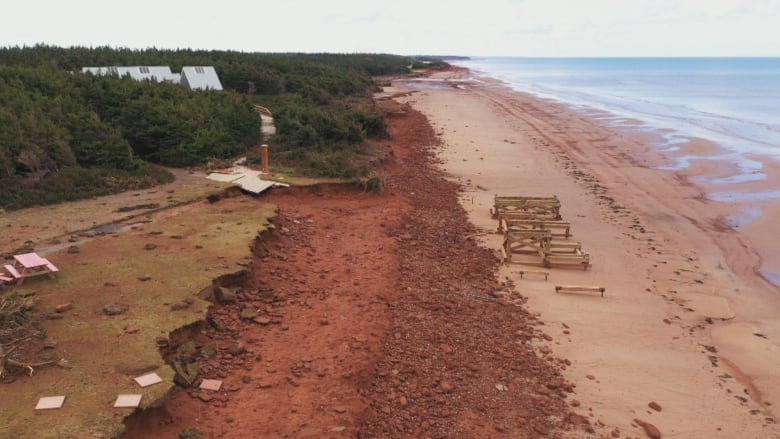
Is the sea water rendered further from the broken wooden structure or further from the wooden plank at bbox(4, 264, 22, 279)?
the wooden plank at bbox(4, 264, 22, 279)

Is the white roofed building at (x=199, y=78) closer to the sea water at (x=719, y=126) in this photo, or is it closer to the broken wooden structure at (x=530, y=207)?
the broken wooden structure at (x=530, y=207)

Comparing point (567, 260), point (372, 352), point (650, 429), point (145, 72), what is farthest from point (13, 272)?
point (145, 72)

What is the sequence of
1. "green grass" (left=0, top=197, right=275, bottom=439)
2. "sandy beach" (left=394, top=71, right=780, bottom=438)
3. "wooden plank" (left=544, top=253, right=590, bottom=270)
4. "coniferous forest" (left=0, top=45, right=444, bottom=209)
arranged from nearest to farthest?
"green grass" (left=0, top=197, right=275, bottom=439), "sandy beach" (left=394, top=71, right=780, bottom=438), "wooden plank" (left=544, top=253, right=590, bottom=270), "coniferous forest" (left=0, top=45, right=444, bottom=209)

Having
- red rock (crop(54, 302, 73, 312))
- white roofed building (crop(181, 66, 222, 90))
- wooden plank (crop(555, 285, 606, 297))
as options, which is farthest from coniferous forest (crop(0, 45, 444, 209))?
white roofed building (crop(181, 66, 222, 90))

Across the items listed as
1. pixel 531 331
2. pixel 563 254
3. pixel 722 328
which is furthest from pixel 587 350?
pixel 563 254

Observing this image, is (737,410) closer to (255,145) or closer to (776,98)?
(255,145)

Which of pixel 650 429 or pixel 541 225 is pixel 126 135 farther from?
pixel 650 429
